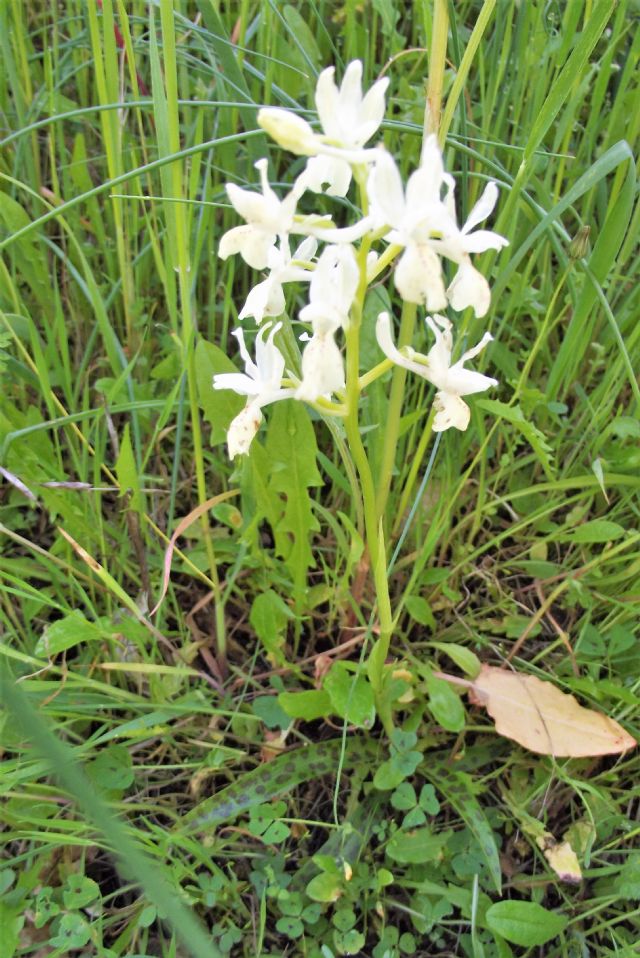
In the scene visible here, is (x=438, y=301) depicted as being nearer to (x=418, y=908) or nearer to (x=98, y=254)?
(x=418, y=908)

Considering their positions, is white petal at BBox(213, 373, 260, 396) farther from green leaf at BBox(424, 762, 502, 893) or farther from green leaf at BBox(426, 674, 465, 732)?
green leaf at BBox(424, 762, 502, 893)

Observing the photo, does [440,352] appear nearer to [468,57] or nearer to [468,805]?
[468,57]

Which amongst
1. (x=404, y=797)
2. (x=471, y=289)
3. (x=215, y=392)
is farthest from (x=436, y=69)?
(x=404, y=797)

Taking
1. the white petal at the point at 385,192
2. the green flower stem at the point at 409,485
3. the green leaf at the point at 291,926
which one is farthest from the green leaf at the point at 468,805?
the white petal at the point at 385,192

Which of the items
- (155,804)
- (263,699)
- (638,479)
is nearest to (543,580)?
(638,479)

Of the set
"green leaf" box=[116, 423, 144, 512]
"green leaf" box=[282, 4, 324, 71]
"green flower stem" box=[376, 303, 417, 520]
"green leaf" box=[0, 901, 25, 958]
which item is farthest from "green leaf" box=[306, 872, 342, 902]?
"green leaf" box=[282, 4, 324, 71]

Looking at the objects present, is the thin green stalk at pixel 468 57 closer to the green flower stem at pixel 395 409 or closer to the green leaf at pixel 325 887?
the green flower stem at pixel 395 409
